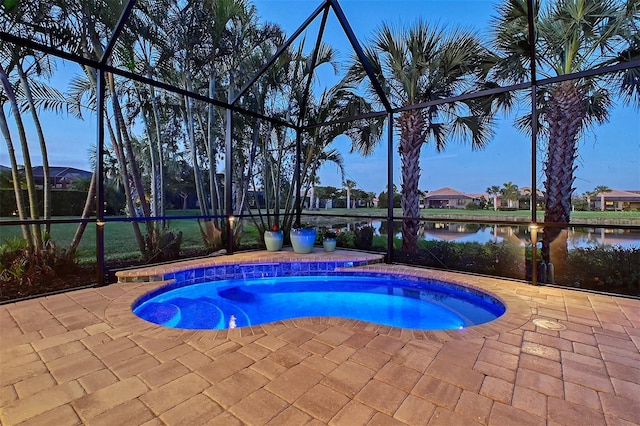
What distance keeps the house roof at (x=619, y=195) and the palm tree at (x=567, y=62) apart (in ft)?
4.36

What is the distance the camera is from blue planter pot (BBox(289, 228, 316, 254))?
621 cm

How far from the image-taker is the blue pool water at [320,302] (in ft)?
11.8

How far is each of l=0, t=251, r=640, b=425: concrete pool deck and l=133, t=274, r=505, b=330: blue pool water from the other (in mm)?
713

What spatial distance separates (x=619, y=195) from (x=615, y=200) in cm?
12

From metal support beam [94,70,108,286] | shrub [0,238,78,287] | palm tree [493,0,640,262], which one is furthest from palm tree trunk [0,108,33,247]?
palm tree [493,0,640,262]

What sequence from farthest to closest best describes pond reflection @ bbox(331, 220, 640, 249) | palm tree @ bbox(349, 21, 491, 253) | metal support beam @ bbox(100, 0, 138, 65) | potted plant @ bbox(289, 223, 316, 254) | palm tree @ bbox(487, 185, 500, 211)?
1. palm tree @ bbox(487, 185, 500, 211)
2. potted plant @ bbox(289, 223, 316, 254)
3. palm tree @ bbox(349, 21, 491, 253)
4. pond reflection @ bbox(331, 220, 640, 249)
5. metal support beam @ bbox(100, 0, 138, 65)

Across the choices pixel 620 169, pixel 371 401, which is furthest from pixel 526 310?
pixel 620 169

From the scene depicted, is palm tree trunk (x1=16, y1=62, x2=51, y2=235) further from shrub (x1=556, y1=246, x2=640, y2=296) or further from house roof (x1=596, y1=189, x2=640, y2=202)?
house roof (x1=596, y1=189, x2=640, y2=202)

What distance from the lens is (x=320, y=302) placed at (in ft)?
14.6

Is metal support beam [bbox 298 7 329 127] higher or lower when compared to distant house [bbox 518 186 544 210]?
higher

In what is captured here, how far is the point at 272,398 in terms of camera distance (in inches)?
65.6

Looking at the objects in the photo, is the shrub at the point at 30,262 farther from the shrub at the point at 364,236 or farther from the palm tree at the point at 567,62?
the palm tree at the point at 567,62

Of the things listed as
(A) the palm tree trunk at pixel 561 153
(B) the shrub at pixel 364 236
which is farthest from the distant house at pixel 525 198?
(B) the shrub at pixel 364 236

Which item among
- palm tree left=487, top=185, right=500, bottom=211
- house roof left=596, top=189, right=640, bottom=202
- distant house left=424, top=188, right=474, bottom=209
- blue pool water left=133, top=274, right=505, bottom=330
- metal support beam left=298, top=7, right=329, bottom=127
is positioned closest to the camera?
blue pool water left=133, top=274, right=505, bottom=330
